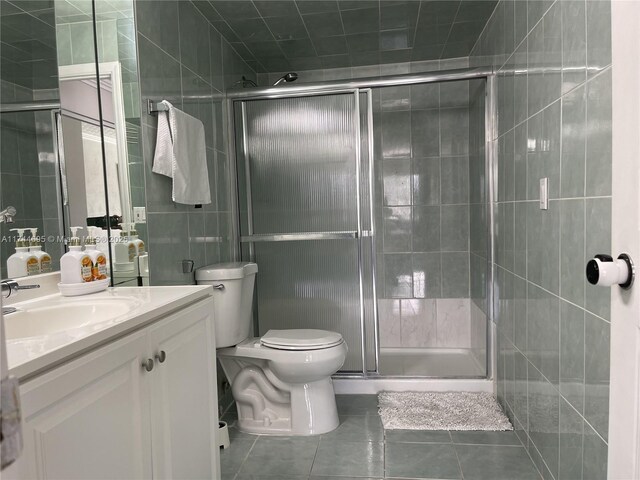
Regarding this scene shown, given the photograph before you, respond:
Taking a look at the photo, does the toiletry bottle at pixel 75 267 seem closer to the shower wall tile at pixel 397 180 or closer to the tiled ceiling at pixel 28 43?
the tiled ceiling at pixel 28 43

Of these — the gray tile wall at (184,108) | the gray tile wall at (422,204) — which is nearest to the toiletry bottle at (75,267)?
the gray tile wall at (184,108)

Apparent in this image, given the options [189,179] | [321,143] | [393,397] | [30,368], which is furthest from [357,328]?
[30,368]

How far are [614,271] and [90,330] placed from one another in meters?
1.00

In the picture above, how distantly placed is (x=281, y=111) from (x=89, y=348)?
79.5 inches

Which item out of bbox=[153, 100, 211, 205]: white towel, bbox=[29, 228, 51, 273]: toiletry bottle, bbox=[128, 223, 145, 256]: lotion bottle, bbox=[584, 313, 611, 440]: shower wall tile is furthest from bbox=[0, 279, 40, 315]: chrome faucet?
bbox=[584, 313, 611, 440]: shower wall tile

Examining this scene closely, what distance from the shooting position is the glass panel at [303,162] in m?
2.60

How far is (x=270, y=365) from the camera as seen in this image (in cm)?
227

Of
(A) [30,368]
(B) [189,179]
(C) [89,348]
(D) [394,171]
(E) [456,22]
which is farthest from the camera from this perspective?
(D) [394,171]

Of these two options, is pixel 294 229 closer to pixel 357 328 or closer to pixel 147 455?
pixel 357 328

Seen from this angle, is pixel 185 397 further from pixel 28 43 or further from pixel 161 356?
pixel 28 43

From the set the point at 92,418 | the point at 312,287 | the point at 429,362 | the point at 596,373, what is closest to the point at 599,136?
the point at 596,373

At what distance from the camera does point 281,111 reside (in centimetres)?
264

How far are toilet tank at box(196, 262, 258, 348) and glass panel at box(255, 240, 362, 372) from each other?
44cm

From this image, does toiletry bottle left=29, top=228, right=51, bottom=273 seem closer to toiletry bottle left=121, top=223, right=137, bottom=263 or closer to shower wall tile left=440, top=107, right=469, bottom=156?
toiletry bottle left=121, top=223, right=137, bottom=263
